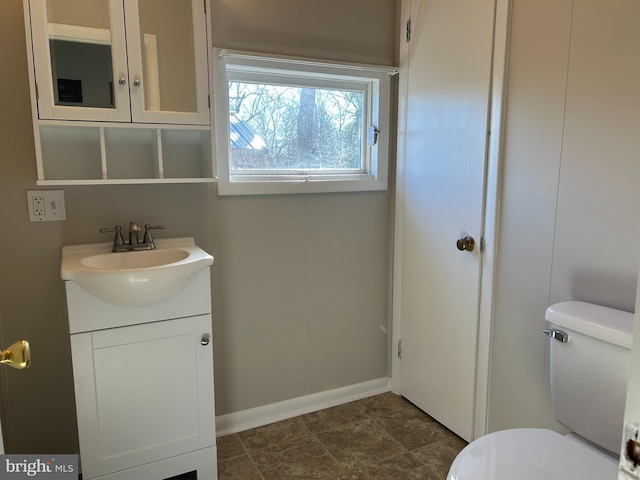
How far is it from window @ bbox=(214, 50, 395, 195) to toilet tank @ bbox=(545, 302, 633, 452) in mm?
1222

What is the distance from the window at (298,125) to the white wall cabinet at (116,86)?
0.20m

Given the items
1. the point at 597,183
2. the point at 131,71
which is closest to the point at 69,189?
the point at 131,71

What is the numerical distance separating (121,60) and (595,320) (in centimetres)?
179

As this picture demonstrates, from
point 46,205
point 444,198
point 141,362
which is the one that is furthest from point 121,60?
point 444,198

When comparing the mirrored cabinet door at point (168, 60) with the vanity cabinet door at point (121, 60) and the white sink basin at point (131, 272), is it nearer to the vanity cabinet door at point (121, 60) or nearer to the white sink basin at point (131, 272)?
the vanity cabinet door at point (121, 60)

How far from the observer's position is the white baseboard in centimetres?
222

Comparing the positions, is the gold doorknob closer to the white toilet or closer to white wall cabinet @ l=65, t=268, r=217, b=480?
white wall cabinet @ l=65, t=268, r=217, b=480

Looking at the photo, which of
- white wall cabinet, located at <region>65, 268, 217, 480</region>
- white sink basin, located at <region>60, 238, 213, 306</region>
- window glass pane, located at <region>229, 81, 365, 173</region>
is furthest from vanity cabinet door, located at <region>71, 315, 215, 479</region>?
window glass pane, located at <region>229, 81, 365, 173</region>

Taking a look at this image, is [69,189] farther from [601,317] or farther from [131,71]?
[601,317]

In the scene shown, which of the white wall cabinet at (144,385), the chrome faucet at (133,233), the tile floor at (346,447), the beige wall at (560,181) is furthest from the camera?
the tile floor at (346,447)

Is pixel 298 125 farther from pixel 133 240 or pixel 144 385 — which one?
pixel 144 385

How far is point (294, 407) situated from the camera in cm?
238

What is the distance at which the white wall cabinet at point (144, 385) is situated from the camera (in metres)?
1.55

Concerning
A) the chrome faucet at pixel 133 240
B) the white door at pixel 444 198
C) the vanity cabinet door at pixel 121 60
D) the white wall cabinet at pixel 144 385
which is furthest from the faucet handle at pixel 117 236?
the white door at pixel 444 198
